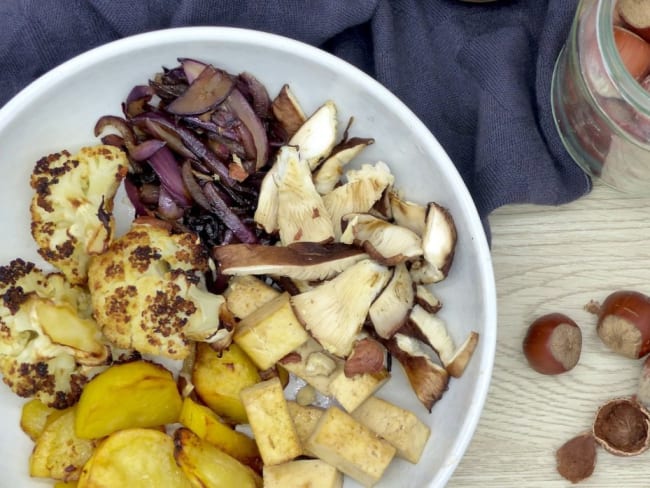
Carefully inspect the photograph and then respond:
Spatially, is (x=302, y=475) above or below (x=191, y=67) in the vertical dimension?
below

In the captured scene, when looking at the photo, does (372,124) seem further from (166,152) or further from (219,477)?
(219,477)

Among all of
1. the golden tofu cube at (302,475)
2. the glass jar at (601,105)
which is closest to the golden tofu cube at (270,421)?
the golden tofu cube at (302,475)

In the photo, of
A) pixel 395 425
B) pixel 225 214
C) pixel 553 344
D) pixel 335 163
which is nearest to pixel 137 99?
pixel 225 214

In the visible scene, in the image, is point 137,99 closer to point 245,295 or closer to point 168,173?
point 168,173

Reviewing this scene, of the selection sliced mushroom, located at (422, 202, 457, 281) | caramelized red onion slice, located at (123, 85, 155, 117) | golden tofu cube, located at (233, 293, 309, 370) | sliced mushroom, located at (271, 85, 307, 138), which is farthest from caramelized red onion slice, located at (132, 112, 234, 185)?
sliced mushroom, located at (422, 202, 457, 281)

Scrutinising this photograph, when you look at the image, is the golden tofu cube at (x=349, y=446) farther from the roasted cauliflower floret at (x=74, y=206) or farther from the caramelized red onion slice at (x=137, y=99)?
the caramelized red onion slice at (x=137, y=99)

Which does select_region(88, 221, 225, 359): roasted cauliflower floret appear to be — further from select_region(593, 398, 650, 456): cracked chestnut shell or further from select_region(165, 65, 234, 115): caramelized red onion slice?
select_region(593, 398, 650, 456): cracked chestnut shell

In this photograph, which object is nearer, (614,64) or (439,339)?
(614,64)
